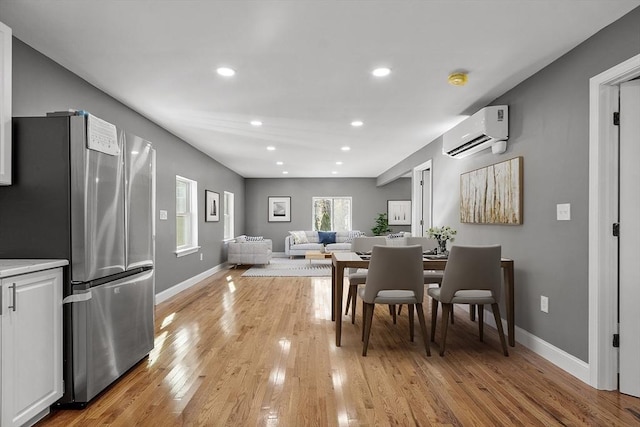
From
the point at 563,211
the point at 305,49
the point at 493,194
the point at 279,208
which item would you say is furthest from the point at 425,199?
the point at 279,208

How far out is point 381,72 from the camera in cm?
300

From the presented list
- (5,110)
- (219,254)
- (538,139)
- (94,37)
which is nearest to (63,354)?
(5,110)

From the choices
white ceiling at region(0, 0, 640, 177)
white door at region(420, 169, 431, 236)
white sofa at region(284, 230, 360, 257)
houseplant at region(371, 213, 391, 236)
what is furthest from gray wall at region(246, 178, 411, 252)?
white ceiling at region(0, 0, 640, 177)

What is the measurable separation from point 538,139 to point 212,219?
232 inches

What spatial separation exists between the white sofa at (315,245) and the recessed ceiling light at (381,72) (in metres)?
6.46

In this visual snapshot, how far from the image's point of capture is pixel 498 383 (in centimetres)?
246

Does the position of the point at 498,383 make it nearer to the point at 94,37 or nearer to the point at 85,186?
the point at 85,186

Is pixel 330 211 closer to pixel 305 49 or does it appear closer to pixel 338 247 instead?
pixel 338 247

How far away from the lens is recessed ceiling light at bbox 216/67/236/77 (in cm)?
293

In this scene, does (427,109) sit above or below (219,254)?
above

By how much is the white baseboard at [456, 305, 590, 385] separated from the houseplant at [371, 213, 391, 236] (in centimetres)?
713

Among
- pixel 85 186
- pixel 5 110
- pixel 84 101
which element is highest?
pixel 84 101

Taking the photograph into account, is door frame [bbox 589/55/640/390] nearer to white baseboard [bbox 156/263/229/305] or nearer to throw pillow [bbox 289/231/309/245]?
white baseboard [bbox 156/263/229/305]

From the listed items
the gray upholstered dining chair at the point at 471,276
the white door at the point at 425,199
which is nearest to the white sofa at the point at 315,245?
the white door at the point at 425,199
